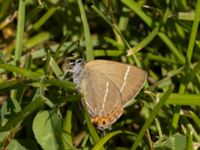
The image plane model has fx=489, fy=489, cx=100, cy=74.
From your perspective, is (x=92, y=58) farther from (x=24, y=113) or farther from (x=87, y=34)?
(x=24, y=113)

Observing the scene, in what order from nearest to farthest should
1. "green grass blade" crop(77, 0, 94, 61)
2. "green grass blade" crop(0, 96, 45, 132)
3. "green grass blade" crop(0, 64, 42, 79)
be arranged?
"green grass blade" crop(0, 96, 45, 132) → "green grass blade" crop(0, 64, 42, 79) → "green grass blade" crop(77, 0, 94, 61)

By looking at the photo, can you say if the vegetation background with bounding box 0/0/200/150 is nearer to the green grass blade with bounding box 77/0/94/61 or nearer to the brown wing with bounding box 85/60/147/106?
the green grass blade with bounding box 77/0/94/61

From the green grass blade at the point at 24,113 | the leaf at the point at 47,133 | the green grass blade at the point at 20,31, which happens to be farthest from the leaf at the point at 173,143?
the green grass blade at the point at 20,31

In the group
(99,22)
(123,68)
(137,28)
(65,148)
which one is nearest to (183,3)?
(137,28)

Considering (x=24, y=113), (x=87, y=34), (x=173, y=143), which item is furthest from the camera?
(x=87, y=34)

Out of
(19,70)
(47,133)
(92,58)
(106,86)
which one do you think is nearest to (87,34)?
(92,58)

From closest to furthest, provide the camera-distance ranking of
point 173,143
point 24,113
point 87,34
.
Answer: point 24,113
point 173,143
point 87,34

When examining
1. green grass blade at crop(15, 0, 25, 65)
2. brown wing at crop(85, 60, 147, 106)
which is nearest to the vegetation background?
green grass blade at crop(15, 0, 25, 65)

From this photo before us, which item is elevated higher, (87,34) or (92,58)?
(87,34)
